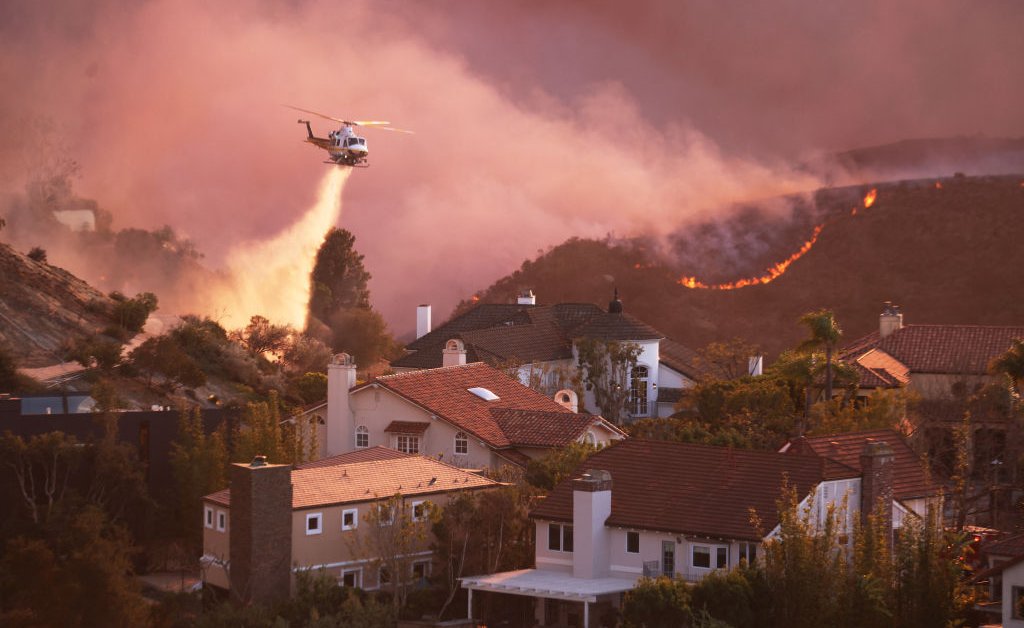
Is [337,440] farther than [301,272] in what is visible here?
No

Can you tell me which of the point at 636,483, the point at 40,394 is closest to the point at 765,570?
the point at 636,483

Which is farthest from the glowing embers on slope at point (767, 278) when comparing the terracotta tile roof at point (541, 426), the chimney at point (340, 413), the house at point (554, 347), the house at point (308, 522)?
the house at point (308, 522)

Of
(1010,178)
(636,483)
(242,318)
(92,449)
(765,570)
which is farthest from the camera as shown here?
(1010,178)

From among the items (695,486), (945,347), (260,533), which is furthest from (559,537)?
(945,347)

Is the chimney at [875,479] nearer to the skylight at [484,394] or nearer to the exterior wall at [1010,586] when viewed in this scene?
the exterior wall at [1010,586]

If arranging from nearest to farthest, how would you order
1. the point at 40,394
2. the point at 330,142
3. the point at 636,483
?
the point at 636,483 → the point at 40,394 → the point at 330,142

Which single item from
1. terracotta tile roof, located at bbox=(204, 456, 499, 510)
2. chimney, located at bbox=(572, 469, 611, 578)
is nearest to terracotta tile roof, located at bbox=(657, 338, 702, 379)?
terracotta tile roof, located at bbox=(204, 456, 499, 510)

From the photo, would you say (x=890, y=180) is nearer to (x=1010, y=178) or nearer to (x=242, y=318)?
(x=1010, y=178)
